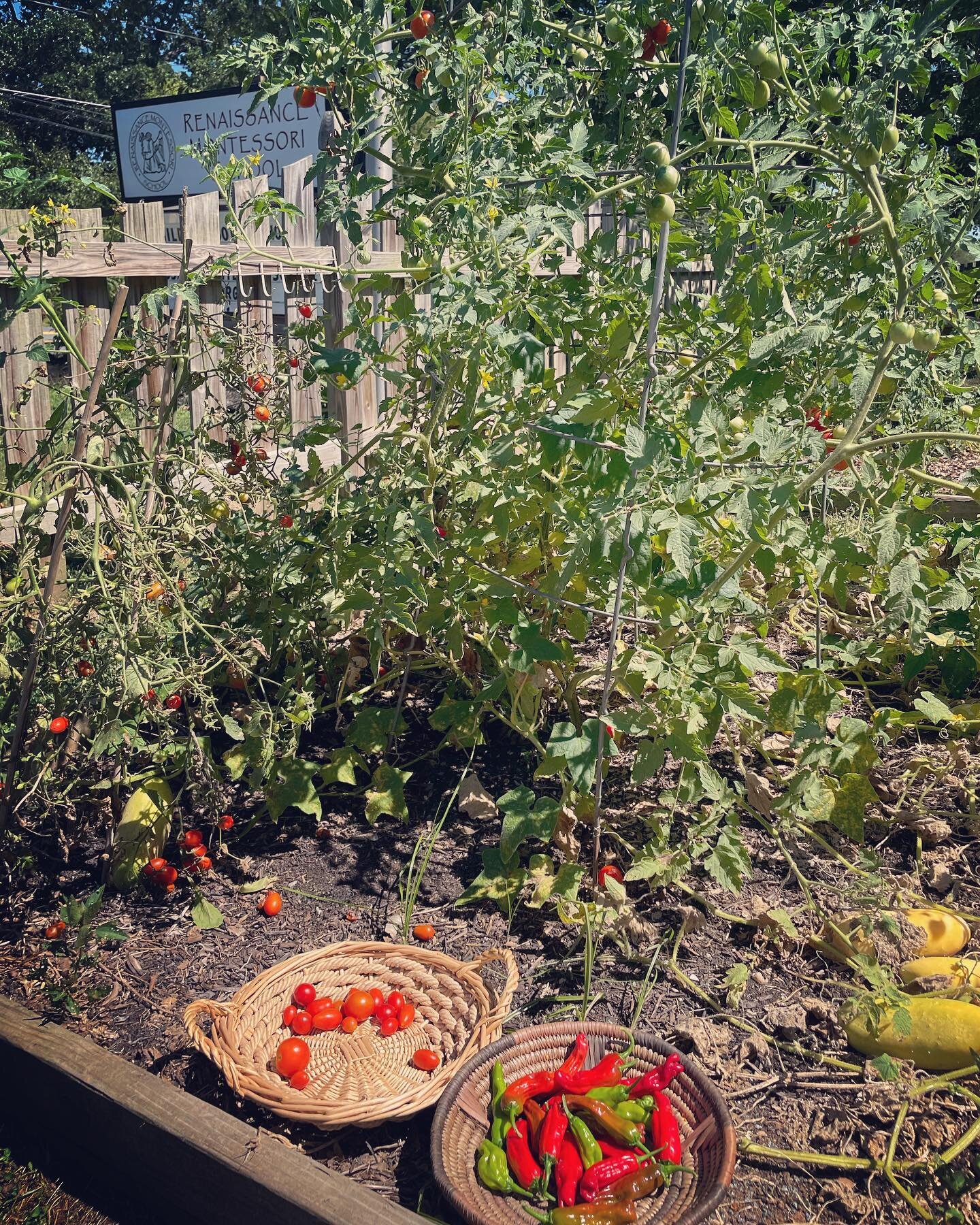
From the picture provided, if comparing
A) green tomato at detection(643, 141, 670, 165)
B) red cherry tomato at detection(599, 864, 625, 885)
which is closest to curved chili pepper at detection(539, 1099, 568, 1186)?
red cherry tomato at detection(599, 864, 625, 885)

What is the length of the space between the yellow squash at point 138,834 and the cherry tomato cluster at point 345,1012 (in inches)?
25.7

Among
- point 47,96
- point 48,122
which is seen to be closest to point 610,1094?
point 47,96

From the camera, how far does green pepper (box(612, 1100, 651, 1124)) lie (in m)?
1.84

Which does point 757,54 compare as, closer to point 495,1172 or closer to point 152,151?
point 495,1172

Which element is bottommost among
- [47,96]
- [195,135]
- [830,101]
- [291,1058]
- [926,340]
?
[47,96]

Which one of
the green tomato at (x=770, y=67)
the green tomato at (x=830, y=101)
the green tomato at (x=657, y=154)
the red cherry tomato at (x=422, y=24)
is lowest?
the green tomato at (x=657, y=154)

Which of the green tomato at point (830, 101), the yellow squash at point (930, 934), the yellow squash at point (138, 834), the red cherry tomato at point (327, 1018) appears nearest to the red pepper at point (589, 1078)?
the red cherry tomato at point (327, 1018)

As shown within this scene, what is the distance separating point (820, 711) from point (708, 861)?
0.40 metres

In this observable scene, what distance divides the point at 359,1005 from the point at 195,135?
994 centimetres

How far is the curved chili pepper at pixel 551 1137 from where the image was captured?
5.89 feet

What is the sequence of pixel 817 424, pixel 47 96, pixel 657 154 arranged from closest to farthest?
pixel 657 154, pixel 817 424, pixel 47 96

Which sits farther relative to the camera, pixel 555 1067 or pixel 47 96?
pixel 47 96

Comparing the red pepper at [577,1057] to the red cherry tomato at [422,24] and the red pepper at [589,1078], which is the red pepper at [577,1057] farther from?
the red cherry tomato at [422,24]

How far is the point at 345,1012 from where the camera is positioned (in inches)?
87.8
